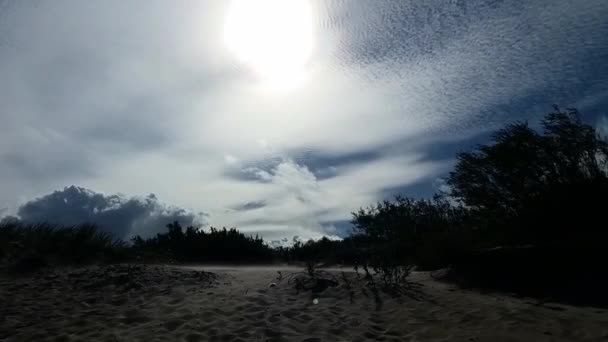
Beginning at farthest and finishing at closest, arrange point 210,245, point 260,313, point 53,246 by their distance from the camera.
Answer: point 210,245 < point 53,246 < point 260,313

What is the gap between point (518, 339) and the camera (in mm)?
5223

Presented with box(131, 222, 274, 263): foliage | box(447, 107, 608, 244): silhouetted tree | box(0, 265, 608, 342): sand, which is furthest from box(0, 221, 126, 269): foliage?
box(447, 107, 608, 244): silhouetted tree

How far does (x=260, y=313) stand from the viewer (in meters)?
6.68

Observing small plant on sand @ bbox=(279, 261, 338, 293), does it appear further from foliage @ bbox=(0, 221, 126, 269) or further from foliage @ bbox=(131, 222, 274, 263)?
foliage @ bbox=(131, 222, 274, 263)

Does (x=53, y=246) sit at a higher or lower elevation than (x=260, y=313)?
higher

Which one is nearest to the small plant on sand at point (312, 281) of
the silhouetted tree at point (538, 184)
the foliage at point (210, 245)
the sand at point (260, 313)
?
the sand at point (260, 313)

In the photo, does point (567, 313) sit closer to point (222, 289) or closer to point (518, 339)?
point (518, 339)

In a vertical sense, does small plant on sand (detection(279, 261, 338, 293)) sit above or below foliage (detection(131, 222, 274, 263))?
below

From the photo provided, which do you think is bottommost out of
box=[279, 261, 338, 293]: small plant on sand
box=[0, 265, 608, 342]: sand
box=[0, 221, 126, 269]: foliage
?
box=[0, 265, 608, 342]: sand

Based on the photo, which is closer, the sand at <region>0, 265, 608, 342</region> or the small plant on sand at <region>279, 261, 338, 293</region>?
the sand at <region>0, 265, 608, 342</region>

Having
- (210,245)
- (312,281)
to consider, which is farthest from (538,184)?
(210,245)

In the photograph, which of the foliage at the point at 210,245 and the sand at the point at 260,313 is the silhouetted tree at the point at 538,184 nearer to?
the sand at the point at 260,313

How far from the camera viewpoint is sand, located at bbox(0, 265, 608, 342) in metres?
5.50

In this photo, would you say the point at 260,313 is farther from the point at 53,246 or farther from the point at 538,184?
the point at 538,184
